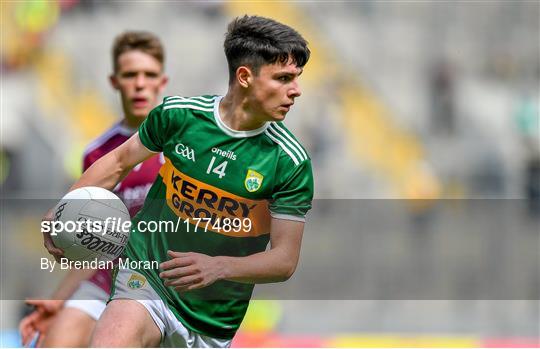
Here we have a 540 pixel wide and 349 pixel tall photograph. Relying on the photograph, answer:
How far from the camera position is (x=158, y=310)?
4332 mm

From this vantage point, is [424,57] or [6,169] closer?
[6,169]

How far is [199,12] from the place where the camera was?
13305mm

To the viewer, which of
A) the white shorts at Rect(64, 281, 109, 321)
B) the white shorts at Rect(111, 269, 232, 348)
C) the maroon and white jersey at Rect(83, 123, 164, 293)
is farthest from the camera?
the white shorts at Rect(64, 281, 109, 321)

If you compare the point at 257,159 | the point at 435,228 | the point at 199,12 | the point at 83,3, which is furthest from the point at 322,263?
the point at 257,159

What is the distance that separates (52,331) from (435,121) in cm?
878

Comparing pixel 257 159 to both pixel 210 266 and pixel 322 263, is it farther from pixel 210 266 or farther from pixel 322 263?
pixel 322 263

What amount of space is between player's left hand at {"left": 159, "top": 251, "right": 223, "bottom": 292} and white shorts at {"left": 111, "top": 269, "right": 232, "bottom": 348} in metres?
0.15

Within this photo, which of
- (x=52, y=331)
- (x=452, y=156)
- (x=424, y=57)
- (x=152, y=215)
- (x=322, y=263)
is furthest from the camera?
(x=424, y=57)

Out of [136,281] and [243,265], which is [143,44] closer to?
[136,281]

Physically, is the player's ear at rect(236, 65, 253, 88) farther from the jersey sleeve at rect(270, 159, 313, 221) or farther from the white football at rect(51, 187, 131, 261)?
the white football at rect(51, 187, 131, 261)

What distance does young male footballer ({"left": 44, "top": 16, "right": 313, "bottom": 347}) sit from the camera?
13.9ft

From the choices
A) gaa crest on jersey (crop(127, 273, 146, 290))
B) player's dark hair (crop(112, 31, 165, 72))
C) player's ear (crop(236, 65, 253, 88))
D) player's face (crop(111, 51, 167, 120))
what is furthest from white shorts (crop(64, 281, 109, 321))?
player's ear (crop(236, 65, 253, 88))

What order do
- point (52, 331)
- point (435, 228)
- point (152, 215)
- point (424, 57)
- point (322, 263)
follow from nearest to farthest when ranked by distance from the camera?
1. point (152, 215)
2. point (52, 331)
3. point (322, 263)
4. point (435, 228)
5. point (424, 57)

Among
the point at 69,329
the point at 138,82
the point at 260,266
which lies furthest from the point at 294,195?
the point at 69,329
